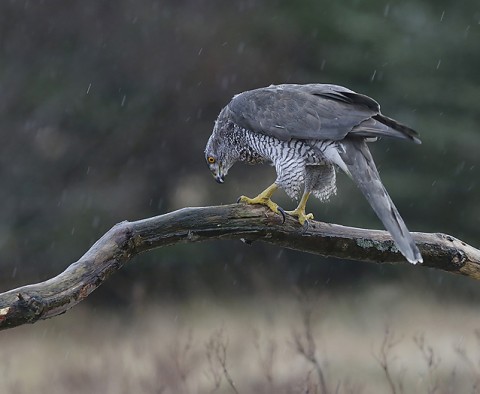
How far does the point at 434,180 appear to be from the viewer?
12.7 meters

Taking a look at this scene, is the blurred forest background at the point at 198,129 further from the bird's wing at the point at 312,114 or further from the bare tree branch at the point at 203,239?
the bare tree branch at the point at 203,239

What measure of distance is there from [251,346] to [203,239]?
4.39 metres

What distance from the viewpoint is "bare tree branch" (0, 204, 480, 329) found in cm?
390

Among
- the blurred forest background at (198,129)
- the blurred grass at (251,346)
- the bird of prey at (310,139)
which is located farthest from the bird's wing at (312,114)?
the blurred forest background at (198,129)

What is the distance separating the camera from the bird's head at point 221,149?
18.7ft

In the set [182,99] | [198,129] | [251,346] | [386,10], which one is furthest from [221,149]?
[386,10]

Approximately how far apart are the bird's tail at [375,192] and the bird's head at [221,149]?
913 mm

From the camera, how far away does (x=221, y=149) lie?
5773 millimetres

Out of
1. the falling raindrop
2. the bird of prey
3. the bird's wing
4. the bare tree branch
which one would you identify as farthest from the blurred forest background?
the bare tree branch

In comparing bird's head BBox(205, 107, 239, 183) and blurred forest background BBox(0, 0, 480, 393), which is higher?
bird's head BBox(205, 107, 239, 183)

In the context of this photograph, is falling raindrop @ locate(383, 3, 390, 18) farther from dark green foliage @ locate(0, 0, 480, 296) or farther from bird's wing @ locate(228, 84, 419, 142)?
bird's wing @ locate(228, 84, 419, 142)

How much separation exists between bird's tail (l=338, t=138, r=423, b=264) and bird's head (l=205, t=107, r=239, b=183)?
913 mm

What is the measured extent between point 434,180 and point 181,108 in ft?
11.7

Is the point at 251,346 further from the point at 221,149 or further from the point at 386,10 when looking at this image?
the point at 386,10
